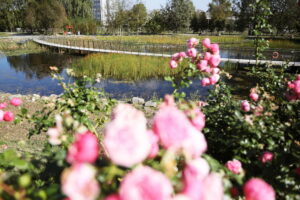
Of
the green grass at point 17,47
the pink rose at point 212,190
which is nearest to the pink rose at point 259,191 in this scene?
the pink rose at point 212,190

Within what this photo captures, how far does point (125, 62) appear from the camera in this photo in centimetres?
1077

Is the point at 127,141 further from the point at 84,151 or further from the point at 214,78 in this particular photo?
the point at 214,78

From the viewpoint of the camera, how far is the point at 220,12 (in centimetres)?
3572

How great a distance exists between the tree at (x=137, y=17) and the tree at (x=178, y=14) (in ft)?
12.6

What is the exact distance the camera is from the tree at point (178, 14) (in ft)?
118

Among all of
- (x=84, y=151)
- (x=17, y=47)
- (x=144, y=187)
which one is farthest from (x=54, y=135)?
(x=17, y=47)

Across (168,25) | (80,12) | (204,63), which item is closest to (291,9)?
(168,25)

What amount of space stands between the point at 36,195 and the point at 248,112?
52.4 inches

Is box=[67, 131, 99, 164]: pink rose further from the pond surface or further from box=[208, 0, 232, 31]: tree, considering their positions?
box=[208, 0, 232, 31]: tree

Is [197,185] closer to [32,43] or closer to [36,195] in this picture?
[36,195]

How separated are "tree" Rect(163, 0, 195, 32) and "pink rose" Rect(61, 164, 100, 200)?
3808 cm

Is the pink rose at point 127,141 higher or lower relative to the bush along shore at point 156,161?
higher

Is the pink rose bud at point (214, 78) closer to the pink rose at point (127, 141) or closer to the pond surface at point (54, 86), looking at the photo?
the pink rose at point (127, 141)

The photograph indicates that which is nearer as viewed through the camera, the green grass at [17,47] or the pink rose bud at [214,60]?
the pink rose bud at [214,60]
